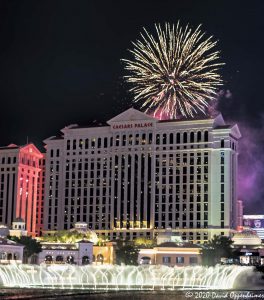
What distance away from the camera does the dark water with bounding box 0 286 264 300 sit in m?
59.2

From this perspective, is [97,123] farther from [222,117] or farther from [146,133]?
[222,117]

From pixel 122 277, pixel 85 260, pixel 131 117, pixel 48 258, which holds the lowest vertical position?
pixel 122 277

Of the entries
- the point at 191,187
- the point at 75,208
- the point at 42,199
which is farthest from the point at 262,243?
the point at 42,199

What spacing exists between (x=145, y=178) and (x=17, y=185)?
30.2 meters

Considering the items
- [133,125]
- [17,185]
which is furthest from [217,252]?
[17,185]

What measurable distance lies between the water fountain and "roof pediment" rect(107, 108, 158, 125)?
55909 mm

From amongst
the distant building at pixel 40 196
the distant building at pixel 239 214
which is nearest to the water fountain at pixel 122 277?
the distant building at pixel 239 214

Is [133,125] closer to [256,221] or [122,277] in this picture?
[256,221]

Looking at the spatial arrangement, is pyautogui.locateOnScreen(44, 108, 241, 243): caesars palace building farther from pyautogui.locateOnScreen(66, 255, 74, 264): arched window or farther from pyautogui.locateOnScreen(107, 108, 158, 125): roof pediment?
pyautogui.locateOnScreen(66, 255, 74, 264): arched window

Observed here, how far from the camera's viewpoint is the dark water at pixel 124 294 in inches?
2331

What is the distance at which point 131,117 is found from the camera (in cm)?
15262

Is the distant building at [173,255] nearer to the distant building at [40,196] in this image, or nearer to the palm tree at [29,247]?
the palm tree at [29,247]

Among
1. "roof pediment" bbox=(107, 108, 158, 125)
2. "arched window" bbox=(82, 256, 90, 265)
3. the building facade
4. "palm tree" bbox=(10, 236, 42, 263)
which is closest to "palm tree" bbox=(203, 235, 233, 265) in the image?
"arched window" bbox=(82, 256, 90, 265)

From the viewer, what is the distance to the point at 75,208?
155 m
